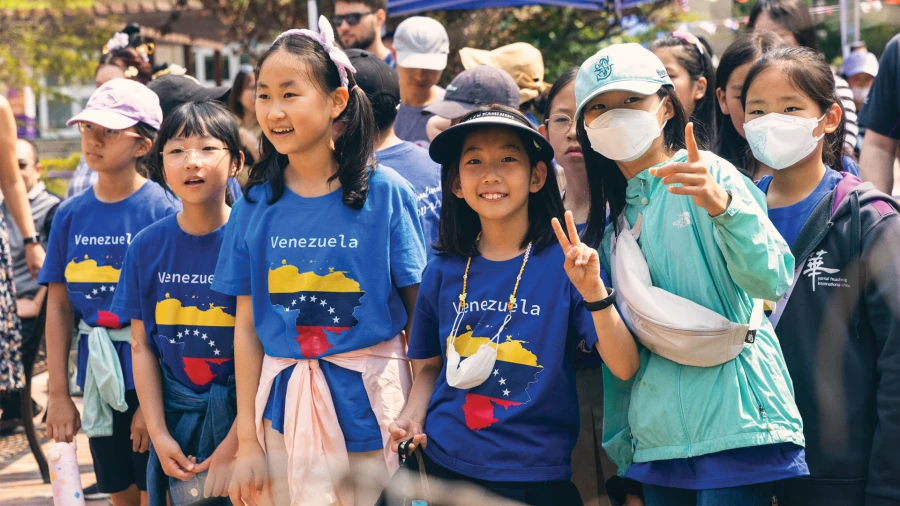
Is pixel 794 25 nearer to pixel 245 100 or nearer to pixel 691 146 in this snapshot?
pixel 691 146

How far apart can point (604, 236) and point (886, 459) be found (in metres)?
0.89

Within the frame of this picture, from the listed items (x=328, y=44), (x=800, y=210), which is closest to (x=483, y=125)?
(x=328, y=44)

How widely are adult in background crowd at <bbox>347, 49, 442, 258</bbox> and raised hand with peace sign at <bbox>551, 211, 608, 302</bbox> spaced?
3.90 ft

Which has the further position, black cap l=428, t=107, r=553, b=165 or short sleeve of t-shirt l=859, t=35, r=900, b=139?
short sleeve of t-shirt l=859, t=35, r=900, b=139

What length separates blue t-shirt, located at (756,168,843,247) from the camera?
2.58m

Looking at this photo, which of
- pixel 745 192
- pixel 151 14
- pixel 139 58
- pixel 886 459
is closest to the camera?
pixel 745 192

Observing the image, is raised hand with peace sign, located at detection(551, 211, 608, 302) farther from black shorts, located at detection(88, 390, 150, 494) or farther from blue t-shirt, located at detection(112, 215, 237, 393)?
black shorts, located at detection(88, 390, 150, 494)

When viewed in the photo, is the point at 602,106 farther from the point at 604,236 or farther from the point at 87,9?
the point at 87,9

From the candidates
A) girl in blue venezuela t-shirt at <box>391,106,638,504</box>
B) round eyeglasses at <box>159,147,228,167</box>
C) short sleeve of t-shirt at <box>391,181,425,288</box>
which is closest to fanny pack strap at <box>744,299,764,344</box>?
girl in blue venezuela t-shirt at <box>391,106,638,504</box>

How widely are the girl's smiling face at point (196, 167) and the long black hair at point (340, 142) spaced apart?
258 millimetres

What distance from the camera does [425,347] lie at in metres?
2.73

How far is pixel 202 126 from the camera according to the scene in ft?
10.6

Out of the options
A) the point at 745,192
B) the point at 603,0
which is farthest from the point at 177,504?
the point at 603,0

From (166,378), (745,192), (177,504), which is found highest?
(745,192)
